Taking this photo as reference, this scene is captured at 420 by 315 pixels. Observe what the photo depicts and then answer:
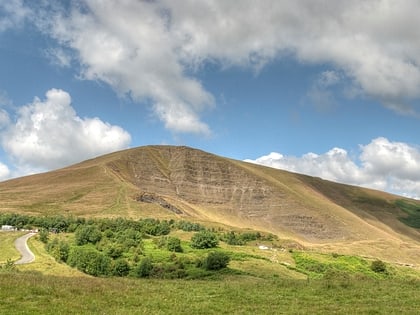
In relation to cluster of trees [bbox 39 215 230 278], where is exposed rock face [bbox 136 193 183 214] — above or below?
above

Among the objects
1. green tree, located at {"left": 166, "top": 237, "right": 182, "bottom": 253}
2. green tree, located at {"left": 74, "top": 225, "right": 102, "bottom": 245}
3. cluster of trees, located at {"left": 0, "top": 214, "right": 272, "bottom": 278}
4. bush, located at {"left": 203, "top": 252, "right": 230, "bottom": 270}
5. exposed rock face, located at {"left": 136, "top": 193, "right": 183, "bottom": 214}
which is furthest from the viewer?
exposed rock face, located at {"left": 136, "top": 193, "right": 183, "bottom": 214}

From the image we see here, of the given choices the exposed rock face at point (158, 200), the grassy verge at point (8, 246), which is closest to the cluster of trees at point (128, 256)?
the grassy verge at point (8, 246)

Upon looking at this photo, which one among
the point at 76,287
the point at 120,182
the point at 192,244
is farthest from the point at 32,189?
the point at 76,287

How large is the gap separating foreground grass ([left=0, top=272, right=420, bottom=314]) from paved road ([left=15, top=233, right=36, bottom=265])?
41.2 meters

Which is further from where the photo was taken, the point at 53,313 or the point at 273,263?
the point at 273,263

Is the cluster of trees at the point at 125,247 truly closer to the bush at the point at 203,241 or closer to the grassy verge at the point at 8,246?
the bush at the point at 203,241

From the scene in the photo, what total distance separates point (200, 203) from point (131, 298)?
175319 mm

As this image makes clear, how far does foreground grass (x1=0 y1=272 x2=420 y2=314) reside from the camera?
63.1 feet

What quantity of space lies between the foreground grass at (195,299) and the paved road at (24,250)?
41.2 metres

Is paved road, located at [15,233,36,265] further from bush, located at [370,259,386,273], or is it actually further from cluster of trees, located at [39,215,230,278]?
bush, located at [370,259,386,273]

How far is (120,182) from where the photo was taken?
172 meters

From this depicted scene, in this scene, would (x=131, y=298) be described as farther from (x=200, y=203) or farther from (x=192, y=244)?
(x=200, y=203)

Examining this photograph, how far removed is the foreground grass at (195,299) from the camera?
63.1ft

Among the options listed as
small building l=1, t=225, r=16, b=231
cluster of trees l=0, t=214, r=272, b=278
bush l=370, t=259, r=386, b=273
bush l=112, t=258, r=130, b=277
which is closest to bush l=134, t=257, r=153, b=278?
cluster of trees l=0, t=214, r=272, b=278
